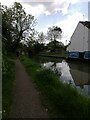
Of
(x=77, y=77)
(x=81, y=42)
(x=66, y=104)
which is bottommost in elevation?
(x=77, y=77)

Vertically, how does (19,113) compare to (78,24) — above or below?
below

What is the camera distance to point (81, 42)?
62.6 metres

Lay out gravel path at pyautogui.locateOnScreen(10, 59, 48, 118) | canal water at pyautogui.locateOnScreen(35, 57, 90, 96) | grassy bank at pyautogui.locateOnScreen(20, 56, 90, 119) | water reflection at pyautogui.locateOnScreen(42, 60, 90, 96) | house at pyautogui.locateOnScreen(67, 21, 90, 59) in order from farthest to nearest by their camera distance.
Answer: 1. house at pyautogui.locateOnScreen(67, 21, 90, 59)
2. canal water at pyautogui.locateOnScreen(35, 57, 90, 96)
3. water reflection at pyautogui.locateOnScreen(42, 60, 90, 96)
4. gravel path at pyautogui.locateOnScreen(10, 59, 48, 118)
5. grassy bank at pyautogui.locateOnScreen(20, 56, 90, 119)

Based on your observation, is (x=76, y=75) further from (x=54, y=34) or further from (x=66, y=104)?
(x=54, y=34)

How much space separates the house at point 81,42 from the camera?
5841 centimetres

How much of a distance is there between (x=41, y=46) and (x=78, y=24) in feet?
123

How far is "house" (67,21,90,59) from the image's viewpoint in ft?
192

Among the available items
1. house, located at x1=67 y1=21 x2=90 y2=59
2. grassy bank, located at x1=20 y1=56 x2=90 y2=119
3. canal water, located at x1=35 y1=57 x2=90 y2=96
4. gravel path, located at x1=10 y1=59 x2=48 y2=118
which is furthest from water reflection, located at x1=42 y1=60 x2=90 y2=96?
house, located at x1=67 y1=21 x2=90 y2=59

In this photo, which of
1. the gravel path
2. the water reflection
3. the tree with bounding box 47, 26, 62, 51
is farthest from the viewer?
the tree with bounding box 47, 26, 62, 51

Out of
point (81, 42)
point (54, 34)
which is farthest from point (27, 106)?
point (54, 34)

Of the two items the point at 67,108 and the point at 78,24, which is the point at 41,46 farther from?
the point at 67,108

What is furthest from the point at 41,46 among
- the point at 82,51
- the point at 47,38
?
the point at 82,51

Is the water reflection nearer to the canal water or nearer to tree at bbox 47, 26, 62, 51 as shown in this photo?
the canal water

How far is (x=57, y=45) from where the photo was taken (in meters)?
109
